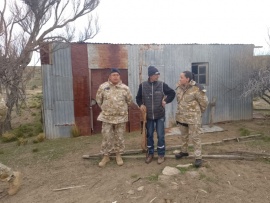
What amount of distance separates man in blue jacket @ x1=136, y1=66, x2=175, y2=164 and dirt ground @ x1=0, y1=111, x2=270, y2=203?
57cm

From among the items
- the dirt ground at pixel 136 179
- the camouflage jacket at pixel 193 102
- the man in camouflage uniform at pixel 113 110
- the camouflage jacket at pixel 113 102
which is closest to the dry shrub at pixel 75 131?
the dirt ground at pixel 136 179

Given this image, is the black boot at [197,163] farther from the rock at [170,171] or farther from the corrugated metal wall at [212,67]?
the corrugated metal wall at [212,67]

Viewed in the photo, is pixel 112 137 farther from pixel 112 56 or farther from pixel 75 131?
pixel 112 56

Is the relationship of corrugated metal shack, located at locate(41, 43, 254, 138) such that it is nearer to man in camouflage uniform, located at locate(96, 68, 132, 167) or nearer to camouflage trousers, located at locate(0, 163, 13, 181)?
man in camouflage uniform, located at locate(96, 68, 132, 167)

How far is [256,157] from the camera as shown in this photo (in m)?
5.33

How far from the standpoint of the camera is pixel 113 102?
16.3ft

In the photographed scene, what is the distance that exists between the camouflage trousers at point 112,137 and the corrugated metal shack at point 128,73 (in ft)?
10.2

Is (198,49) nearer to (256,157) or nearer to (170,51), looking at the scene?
(170,51)

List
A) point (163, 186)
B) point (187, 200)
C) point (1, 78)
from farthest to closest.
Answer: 1. point (1, 78)
2. point (163, 186)
3. point (187, 200)

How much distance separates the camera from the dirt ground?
3811mm

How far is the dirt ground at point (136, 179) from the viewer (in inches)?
150

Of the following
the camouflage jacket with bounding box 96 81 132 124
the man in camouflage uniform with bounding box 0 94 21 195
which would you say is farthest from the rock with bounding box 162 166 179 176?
the man in camouflage uniform with bounding box 0 94 21 195

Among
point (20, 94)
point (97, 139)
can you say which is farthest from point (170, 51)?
point (20, 94)

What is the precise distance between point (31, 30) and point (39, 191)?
8.06 metres
